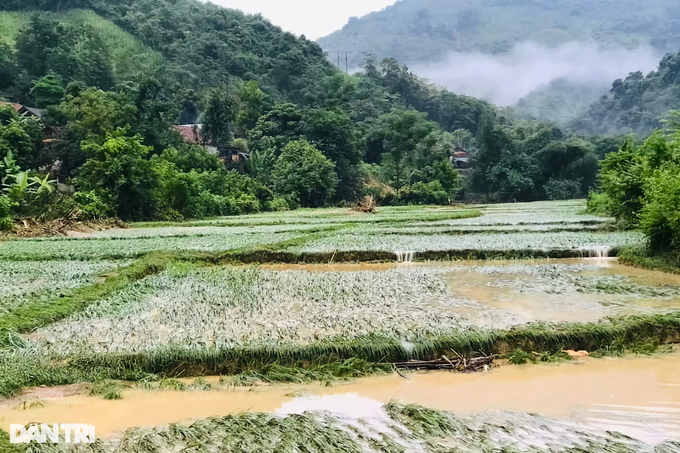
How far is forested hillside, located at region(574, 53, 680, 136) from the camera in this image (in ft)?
227

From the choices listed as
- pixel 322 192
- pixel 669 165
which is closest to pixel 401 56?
pixel 322 192

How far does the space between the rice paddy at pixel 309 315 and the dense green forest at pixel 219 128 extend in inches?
365

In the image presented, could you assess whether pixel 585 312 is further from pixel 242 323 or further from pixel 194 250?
pixel 194 250

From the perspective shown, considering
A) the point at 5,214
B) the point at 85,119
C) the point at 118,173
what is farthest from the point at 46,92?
the point at 5,214

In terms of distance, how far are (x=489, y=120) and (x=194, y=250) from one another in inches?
1584

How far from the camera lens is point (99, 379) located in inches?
177

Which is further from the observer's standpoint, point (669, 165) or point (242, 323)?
point (669, 165)

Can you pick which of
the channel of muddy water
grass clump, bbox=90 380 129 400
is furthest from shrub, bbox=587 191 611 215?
grass clump, bbox=90 380 129 400

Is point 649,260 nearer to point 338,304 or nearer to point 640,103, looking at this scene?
point 338,304

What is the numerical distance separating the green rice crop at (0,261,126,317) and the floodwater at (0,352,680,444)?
2766 mm

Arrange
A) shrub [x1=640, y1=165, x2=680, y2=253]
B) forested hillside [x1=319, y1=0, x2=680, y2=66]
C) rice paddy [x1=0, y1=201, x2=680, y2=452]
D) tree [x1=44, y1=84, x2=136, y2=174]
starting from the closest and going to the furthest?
1. rice paddy [x1=0, y1=201, x2=680, y2=452]
2. shrub [x1=640, y1=165, x2=680, y2=253]
3. tree [x1=44, y1=84, x2=136, y2=174]
4. forested hillside [x1=319, y1=0, x2=680, y2=66]

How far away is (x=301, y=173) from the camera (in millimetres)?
32438

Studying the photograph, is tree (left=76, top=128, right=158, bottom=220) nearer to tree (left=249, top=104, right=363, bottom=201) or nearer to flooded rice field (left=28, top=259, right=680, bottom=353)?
flooded rice field (left=28, top=259, right=680, bottom=353)

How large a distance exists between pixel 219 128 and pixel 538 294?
1407 inches
